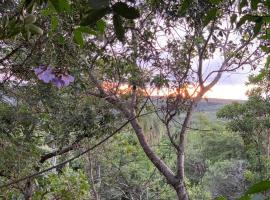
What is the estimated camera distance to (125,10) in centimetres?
40

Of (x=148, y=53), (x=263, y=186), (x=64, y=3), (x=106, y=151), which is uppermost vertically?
(x=148, y=53)

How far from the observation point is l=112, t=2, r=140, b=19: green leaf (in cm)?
40

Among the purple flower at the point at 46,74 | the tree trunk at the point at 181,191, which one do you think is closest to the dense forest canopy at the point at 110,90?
the tree trunk at the point at 181,191

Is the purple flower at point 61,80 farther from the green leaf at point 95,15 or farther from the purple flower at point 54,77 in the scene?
the green leaf at point 95,15

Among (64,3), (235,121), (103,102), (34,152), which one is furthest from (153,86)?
(235,121)

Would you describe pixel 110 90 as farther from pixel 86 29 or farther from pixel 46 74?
pixel 86 29

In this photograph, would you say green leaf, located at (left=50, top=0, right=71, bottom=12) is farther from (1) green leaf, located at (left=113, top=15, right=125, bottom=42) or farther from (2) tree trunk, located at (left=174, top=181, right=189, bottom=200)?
(2) tree trunk, located at (left=174, top=181, right=189, bottom=200)

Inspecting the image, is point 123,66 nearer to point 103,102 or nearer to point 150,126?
point 103,102

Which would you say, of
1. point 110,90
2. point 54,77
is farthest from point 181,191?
point 54,77

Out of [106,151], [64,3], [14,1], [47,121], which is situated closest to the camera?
[64,3]

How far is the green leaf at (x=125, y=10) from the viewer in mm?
402

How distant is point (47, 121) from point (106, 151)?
2.53 m

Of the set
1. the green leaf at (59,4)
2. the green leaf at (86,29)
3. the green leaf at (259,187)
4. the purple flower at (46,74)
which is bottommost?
the green leaf at (259,187)

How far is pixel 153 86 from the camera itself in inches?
133
